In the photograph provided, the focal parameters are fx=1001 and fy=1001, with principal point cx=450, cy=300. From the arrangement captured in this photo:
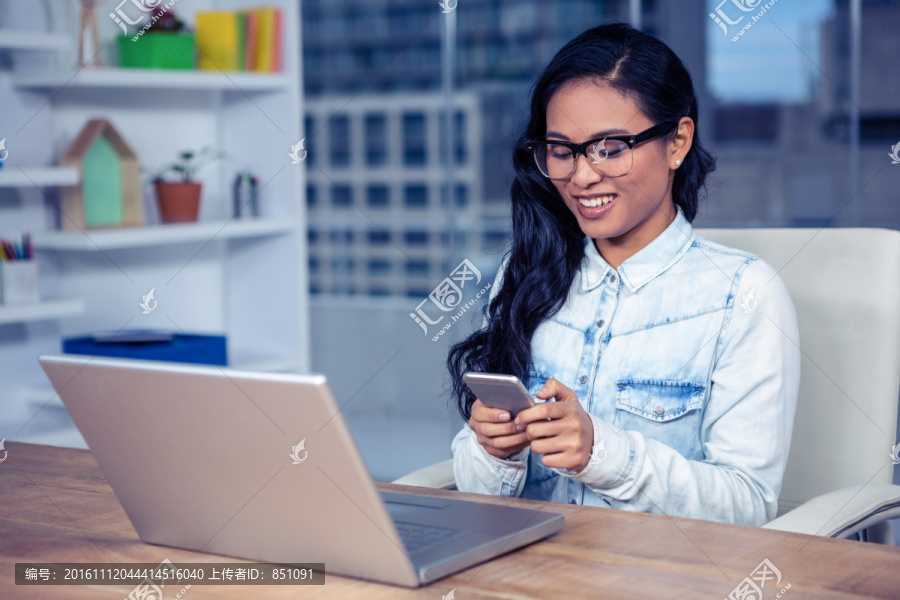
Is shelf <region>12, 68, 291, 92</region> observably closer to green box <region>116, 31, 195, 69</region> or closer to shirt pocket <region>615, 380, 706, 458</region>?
green box <region>116, 31, 195, 69</region>

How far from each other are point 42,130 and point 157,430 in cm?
184

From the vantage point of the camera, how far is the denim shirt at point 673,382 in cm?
125

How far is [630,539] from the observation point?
37.5 inches

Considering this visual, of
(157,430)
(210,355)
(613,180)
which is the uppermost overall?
(613,180)

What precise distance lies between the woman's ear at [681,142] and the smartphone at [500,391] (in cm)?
57

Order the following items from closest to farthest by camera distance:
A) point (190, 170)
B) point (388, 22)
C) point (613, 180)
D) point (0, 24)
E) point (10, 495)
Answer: point (10, 495) < point (613, 180) < point (0, 24) < point (190, 170) < point (388, 22)

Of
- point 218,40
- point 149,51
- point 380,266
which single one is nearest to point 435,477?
point 149,51

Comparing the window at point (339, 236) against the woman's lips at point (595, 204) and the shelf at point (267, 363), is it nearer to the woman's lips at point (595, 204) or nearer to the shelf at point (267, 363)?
the shelf at point (267, 363)

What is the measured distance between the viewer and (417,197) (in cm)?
3083

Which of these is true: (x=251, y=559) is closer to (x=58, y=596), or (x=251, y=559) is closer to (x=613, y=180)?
(x=58, y=596)

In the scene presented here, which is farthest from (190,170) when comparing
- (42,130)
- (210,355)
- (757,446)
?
(757,446)

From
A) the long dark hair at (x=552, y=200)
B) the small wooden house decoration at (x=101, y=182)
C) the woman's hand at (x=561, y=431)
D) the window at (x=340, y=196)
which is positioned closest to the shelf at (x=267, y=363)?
the small wooden house decoration at (x=101, y=182)

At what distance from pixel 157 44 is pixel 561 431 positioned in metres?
1.94

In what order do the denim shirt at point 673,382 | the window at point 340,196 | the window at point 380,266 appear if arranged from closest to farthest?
the denim shirt at point 673,382 < the window at point 340,196 < the window at point 380,266
